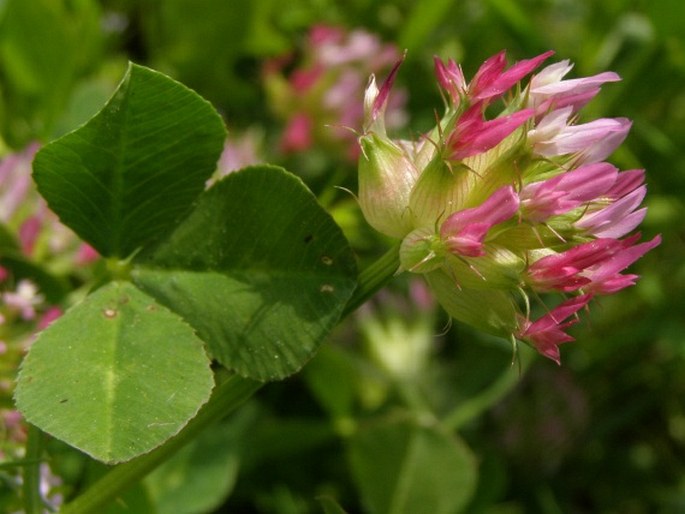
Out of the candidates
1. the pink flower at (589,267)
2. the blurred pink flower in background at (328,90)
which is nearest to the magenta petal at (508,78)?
the pink flower at (589,267)

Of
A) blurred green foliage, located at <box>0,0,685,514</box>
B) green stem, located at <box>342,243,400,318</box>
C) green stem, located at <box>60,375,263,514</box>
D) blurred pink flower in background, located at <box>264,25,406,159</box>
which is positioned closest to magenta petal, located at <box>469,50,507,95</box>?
green stem, located at <box>342,243,400,318</box>

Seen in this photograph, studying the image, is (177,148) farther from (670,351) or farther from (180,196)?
(670,351)

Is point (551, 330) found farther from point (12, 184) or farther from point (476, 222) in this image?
point (12, 184)

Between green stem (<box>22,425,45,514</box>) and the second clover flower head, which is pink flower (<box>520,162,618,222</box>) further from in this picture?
green stem (<box>22,425,45,514</box>)

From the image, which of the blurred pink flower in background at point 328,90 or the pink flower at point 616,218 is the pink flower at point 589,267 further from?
the blurred pink flower in background at point 328,90

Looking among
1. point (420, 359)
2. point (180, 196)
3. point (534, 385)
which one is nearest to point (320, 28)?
point (420, 359)

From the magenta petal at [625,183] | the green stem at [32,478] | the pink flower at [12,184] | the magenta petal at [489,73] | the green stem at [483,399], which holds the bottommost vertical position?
the green stem at [483,399]

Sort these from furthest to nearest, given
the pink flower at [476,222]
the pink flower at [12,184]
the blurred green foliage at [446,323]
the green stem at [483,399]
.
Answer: the green stem at [483,399]
the blurred green foliage at [446,323]
the pink flower at [12,184]
the pink flower at [476,222]
